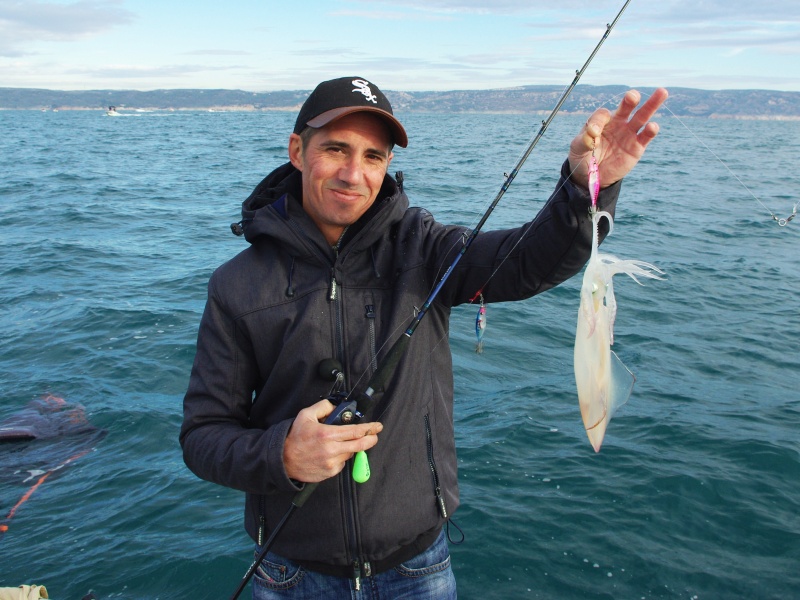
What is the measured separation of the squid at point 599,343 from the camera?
221 cm

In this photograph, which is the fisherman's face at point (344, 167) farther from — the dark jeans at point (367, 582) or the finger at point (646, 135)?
the dark jeans at point (367, 582)

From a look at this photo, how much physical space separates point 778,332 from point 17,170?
3127cm

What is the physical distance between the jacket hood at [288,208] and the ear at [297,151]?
0.10 metres

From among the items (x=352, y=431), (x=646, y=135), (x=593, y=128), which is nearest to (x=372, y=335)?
(x=352, y=431)

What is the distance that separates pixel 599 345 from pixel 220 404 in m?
1.40

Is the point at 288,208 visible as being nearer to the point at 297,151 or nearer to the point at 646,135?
the point at 297,151

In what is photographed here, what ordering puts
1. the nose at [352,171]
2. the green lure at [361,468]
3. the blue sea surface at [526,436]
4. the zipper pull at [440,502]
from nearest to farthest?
the green lure at [361,468]
the nose at [352,171]
the zipper pull at [440,502]
the blue sea surface at [526,436]

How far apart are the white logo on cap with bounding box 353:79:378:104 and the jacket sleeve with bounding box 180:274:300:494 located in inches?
35.1

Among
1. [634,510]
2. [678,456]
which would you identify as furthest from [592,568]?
[678,456]

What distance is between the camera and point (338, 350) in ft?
8.07

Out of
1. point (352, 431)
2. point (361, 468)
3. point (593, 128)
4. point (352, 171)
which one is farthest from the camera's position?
point (352, 171)

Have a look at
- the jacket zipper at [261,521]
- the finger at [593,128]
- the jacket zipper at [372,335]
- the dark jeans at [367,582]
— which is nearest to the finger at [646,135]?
the finger at [593,128]

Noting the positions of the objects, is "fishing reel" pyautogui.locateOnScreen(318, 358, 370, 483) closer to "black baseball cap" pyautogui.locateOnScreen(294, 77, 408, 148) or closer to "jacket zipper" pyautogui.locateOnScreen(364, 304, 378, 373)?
"jacket zipper" pyautogui.locateOnScreen(364, 304, 378, 373)

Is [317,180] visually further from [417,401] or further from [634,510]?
[634,510]
